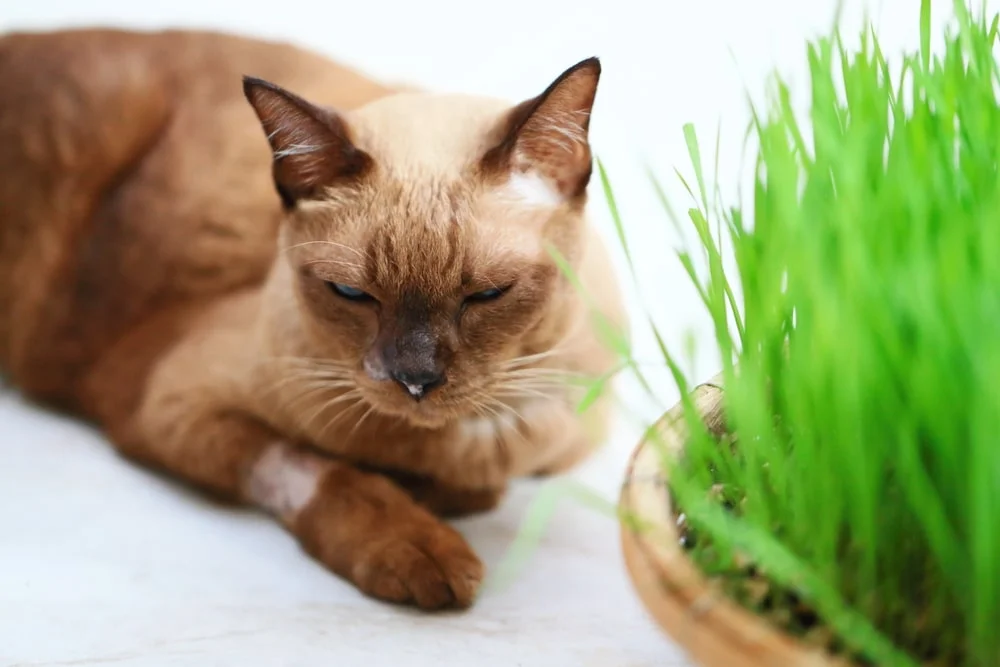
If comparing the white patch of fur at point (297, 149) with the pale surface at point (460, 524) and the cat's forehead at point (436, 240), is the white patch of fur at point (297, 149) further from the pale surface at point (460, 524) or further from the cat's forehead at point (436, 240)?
the pale surface at point (460, 524)

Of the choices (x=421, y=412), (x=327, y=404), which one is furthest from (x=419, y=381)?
(x=327, y=404)

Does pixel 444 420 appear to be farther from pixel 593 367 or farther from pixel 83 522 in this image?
pixel 83 522

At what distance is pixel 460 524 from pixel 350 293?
0.38 meters

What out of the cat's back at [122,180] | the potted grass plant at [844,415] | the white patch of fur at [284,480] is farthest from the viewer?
the cat's back at [122,180]

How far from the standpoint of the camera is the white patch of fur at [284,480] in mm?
1254

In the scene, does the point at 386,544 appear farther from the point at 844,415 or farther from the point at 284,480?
the point at 844,415

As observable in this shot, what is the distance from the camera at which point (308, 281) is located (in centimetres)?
115

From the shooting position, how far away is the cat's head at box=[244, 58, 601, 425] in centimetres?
105

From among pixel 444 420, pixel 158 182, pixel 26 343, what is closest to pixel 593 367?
pixel 444 420

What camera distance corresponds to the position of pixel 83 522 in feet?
4.24

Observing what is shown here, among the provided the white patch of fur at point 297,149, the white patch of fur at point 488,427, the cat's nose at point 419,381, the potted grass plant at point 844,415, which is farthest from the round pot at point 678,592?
the white patch of fur at point 297,149

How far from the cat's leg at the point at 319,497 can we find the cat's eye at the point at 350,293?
248 mm

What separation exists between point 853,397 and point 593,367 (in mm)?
600

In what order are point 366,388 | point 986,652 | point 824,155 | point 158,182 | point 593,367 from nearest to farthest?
point 986,652 → point 824,155 → point 366,388 → point 593,367 → point 158,182
